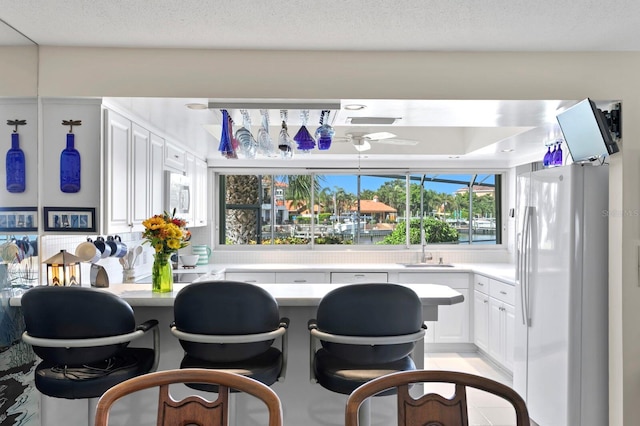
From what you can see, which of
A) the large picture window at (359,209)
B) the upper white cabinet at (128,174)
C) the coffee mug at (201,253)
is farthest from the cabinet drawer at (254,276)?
the upper white cabinet at (128,174)

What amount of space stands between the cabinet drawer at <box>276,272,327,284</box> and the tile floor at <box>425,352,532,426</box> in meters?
1.35

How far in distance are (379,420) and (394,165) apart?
3.62 m

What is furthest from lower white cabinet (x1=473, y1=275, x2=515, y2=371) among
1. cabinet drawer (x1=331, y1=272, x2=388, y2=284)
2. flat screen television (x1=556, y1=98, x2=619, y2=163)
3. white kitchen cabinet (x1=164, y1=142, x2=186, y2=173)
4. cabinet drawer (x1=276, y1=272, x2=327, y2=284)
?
white kitchen cabinet (x1=164, y1=142, x2=186, y2=173)

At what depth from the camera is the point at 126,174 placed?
9.97ft

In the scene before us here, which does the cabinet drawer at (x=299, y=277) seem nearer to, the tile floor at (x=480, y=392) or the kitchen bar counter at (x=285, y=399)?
the tile floor at (x=480, y=392)

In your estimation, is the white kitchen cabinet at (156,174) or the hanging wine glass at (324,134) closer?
the hanging wine glass at (324,134)

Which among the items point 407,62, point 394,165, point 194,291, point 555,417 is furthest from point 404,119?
point 394,165

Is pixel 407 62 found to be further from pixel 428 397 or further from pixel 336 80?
pixel 428 397

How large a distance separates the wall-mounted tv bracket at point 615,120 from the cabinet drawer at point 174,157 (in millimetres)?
3001

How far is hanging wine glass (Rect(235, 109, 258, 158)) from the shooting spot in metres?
2.97

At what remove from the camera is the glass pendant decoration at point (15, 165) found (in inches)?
101

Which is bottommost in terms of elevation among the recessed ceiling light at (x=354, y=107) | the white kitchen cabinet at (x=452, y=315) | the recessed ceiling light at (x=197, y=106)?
the white kitchen cabinet at (x=452, y=315)

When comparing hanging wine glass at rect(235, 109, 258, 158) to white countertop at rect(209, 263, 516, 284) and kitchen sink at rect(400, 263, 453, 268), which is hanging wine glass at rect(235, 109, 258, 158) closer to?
white countertop at rect(209, 263, 516, 284)

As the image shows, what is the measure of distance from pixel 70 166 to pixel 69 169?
0.02 metres
